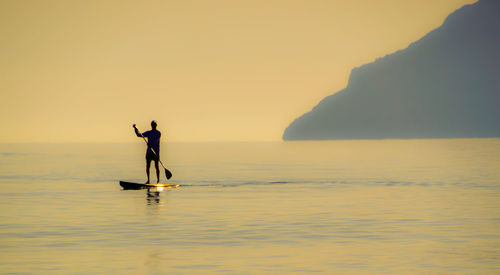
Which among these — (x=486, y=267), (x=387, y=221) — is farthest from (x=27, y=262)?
(x=387, y=221)

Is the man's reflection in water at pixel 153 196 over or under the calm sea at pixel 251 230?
over

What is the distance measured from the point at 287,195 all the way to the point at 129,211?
28.6 feet

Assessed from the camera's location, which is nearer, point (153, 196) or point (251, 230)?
point (251, 230)

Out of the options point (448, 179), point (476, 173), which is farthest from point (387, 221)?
point (476, 173)

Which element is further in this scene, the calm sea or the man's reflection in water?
the man's reflection in water

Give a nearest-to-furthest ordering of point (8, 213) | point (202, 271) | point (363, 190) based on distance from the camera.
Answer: point (202, 271) → point (8, 213) → point (363, 190)

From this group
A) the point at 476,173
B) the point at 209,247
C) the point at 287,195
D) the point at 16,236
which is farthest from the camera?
the point at 476,173

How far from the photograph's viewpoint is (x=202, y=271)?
16.0 m

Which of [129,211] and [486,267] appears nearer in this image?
[486,267]

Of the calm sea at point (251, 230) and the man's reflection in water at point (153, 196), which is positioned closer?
the calm sea at point (251, 230)

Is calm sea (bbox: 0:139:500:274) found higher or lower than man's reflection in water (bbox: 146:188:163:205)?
lower

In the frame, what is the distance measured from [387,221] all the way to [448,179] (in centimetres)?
2232

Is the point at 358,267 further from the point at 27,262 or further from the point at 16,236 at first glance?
the point at 16,236

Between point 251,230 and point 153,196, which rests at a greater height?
point 153,196
